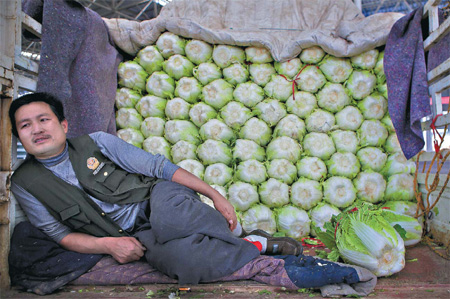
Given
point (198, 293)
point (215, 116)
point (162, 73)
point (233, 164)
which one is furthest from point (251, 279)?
point (162, 73)

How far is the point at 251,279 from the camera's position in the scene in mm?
1851

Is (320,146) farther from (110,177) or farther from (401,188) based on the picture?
(110,177)

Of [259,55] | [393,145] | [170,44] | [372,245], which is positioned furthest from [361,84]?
[170,44]

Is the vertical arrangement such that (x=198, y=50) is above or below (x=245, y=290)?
above

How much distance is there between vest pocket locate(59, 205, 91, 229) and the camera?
1951mm

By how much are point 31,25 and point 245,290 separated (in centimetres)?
218

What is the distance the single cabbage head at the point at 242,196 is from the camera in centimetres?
283

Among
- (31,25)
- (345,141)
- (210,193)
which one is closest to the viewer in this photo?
(210,193)

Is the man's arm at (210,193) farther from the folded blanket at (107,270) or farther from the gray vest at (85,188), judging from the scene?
the folded blanket at (107,270)

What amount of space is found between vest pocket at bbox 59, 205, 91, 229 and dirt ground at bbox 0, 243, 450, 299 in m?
0.34

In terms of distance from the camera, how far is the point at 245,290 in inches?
68.3

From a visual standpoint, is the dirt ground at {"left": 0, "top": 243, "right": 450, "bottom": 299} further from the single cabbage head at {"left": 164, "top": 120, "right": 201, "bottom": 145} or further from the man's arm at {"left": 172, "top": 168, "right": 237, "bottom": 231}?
the single cabbage head at {"left": 164, "top": 120, "right": 201, "bottom": 145}

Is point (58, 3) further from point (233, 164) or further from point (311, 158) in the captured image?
point (311, 158)

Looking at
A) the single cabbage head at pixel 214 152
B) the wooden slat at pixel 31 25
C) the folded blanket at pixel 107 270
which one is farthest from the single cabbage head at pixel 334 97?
the wooden slat at pixel 31 25
